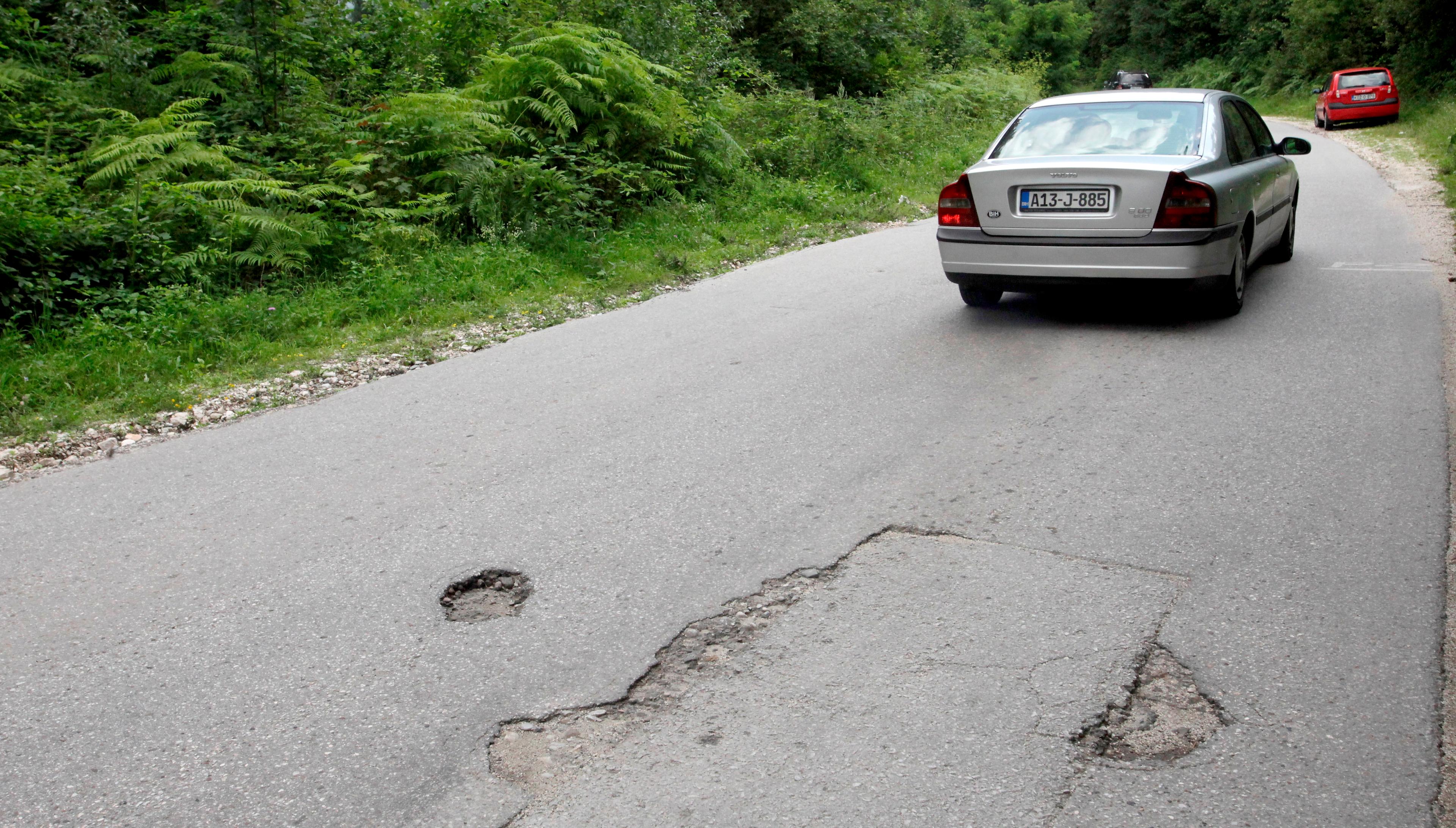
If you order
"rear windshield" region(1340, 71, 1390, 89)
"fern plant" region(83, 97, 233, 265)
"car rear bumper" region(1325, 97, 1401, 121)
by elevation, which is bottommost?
"car rear bumper" region(1325, 97, 1401, 121)

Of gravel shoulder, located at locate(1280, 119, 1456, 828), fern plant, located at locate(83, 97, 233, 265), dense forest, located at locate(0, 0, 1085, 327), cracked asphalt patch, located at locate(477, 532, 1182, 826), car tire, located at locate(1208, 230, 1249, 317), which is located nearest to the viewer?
cracked asphalt patch, located at locate(477, 532, 1182, 826)

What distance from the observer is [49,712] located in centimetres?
304

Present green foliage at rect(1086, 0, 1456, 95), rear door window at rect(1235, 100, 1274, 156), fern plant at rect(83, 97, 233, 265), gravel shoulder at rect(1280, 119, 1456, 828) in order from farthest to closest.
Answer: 1. green foliage at rect(1086, 0, 1456, 95)
2. fern plant at rect(83, 97, 233, 265)
3. rear door window at rect(1235, 100, 1274, 156)
4. gravel shoulder at rect(1280, 119, 1456, 828)

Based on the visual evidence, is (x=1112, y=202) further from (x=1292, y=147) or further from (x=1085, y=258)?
(x=1292, y=147)

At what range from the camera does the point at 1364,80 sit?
2836 centimetres

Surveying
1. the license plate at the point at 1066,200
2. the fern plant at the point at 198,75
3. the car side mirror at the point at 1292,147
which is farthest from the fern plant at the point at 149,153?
the car side mirror at the point at 1292,147

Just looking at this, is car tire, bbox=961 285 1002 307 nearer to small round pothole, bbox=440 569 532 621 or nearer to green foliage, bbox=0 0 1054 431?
green foliage, bbox=0 0 1054 431

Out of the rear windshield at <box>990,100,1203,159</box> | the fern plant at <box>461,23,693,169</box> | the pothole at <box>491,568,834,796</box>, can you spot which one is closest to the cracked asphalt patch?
the pothole at <box>491,568,834,796</box>

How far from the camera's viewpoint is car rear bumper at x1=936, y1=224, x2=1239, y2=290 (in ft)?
22.1

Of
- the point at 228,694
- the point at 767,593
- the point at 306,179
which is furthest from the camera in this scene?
the point at 306,179

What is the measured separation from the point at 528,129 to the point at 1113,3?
2439 inches

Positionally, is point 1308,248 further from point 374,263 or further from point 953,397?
A: point 374,263

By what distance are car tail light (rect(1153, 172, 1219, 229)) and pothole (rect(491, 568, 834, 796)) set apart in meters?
4.30

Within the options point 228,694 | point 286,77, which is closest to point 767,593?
point 228,694
